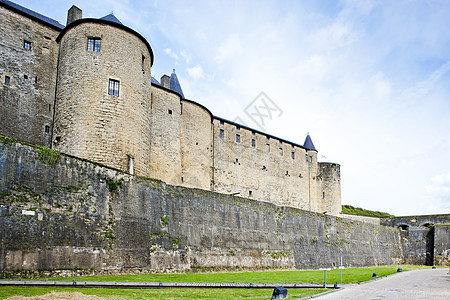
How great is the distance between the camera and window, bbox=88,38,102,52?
2253 centimetres

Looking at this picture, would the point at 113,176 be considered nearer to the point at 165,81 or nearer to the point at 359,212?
the point at 165,81

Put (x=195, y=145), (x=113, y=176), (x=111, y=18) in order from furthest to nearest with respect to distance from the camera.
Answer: (x=195, y=145), (x=111, y=18), (x=113, y=176)

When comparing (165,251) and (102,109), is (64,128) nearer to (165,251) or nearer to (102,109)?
(102,109)

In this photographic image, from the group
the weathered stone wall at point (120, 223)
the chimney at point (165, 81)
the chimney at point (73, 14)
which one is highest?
the chimney at point (73, 14)

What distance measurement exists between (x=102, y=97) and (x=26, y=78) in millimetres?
4700

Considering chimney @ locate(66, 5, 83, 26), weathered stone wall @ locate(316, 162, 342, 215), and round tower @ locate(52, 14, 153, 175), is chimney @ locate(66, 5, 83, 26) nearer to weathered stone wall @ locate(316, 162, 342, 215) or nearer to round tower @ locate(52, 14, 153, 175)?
round tower @ locate(52, 14, 153, 175)

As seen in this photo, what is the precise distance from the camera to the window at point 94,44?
22531 millimetres

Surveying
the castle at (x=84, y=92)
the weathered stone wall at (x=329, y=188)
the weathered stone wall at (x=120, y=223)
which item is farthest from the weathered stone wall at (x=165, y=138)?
the weathered stone wall at (x=329, y=188)

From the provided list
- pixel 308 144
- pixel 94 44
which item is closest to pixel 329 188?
pixel 308 144

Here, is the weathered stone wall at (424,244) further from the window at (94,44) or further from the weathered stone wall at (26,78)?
the weathered stone wall at (26,78)

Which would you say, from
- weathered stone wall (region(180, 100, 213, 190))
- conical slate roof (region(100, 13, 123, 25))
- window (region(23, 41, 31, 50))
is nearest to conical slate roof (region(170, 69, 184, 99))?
weathered stone wall (region(180, 100, 213, 190))

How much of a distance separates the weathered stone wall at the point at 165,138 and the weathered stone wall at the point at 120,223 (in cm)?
583

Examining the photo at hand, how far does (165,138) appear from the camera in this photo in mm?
28562

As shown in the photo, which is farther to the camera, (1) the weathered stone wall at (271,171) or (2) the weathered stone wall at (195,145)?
(1) the weathered stone wall at (271,171)
